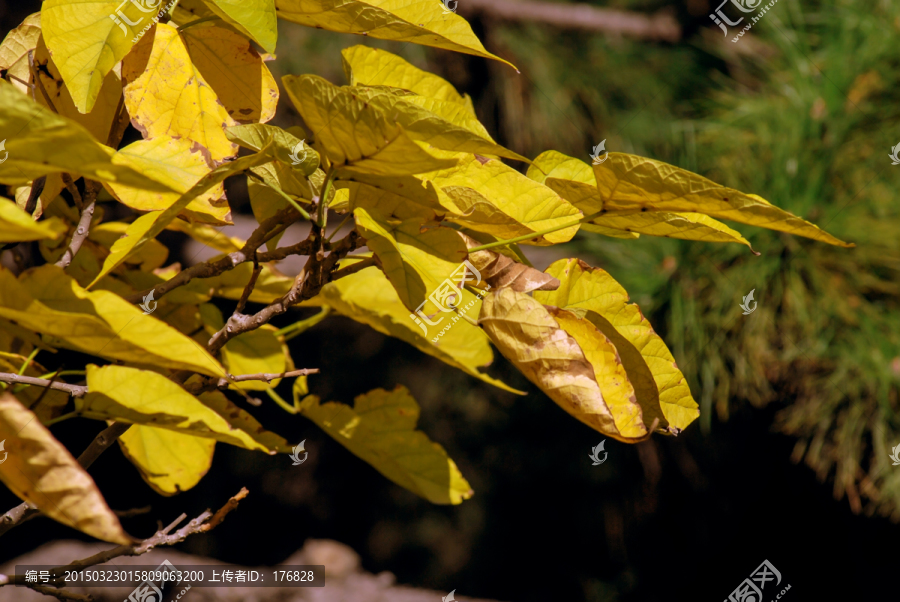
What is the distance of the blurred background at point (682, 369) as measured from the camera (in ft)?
2.08

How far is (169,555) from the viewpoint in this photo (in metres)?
0.72

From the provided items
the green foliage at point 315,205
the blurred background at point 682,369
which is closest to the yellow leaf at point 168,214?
the green foliage at point 315,205

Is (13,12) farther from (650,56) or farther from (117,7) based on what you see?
(650,56)

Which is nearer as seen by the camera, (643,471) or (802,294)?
(802,294)

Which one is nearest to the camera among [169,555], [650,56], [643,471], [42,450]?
[42,450]

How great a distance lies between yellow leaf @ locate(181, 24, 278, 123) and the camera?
0.24 m

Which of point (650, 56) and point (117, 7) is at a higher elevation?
point (117, 7)

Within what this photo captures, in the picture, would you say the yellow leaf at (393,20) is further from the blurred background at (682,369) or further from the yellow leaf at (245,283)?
the blurred background at (682,369)

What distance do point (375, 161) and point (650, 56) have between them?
1115mm

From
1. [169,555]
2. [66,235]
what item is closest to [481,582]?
[169,555]

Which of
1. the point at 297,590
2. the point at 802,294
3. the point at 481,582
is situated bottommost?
the point at 481,582

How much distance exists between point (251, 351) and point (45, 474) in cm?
19

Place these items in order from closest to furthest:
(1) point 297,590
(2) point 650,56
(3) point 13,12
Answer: (1) point 297,590 < (3) point 13,12 < (2) point 650,56

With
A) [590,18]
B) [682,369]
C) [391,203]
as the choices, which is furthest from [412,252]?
[590,18]
